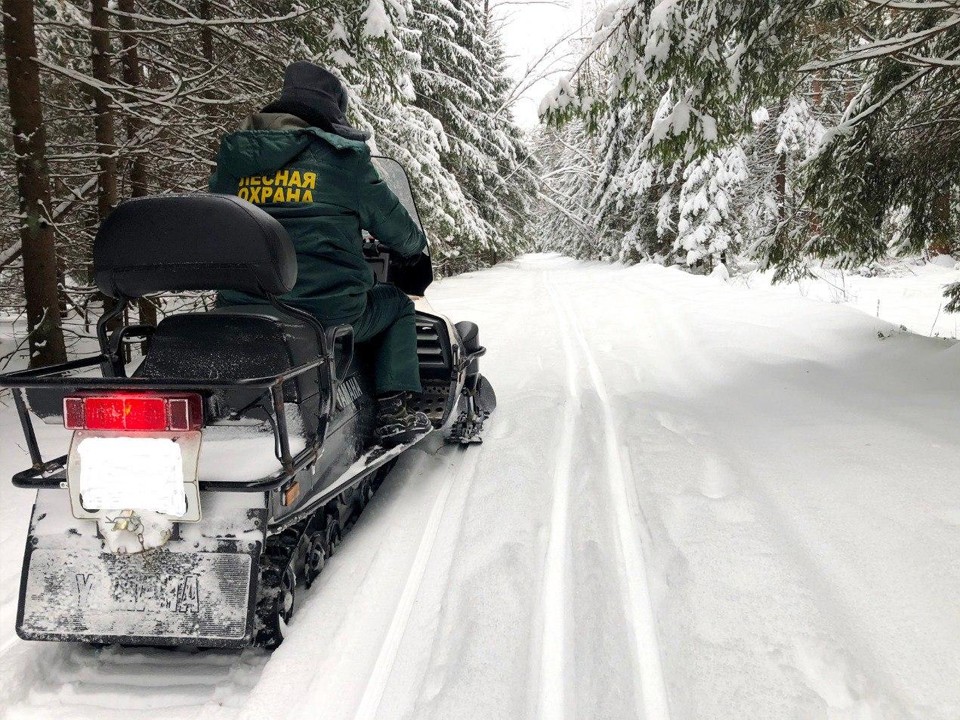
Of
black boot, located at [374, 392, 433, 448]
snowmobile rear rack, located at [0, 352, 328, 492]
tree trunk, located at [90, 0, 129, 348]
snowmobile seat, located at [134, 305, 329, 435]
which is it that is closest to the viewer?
snowmobile rear rack, located at [0, 352, 328, 492]

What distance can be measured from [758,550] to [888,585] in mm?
477

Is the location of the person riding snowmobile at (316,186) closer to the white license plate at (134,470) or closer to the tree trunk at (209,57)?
the white license plate at (134,470)

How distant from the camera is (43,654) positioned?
195cm

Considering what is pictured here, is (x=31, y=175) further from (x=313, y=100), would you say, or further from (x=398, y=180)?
(x=313, y=100)

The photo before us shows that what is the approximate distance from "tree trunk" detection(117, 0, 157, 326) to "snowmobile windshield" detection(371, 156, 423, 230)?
3477mm

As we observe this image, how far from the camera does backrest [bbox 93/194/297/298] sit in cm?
186

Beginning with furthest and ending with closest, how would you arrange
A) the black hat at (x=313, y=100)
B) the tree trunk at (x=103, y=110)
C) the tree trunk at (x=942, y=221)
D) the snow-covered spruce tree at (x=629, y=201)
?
the snow-covered spruce tree at (x=629, y=201), the tree trunk at (x=103, y=110), the tree trunk at (x=942, y=221), the black hat at (x=313, y=100)

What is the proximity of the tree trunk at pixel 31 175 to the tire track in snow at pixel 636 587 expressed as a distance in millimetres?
4421

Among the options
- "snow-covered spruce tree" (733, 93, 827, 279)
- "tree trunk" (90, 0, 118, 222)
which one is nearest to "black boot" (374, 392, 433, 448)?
"tree trunk" (90, 0, 118, 222)

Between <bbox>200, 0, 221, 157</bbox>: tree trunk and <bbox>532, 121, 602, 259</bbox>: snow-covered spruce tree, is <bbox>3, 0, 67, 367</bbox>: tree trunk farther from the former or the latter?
<bbox>532, 121, 602, 259</bbox>: snow-covered spruce tree

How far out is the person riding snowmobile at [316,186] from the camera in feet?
8.05

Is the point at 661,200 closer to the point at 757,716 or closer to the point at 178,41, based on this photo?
the point at 178,41

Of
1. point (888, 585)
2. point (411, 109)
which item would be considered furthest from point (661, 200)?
point (888, 585)

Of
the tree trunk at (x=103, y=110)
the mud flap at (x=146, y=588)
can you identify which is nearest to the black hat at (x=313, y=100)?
the mud flap at (x=146, y=588)
